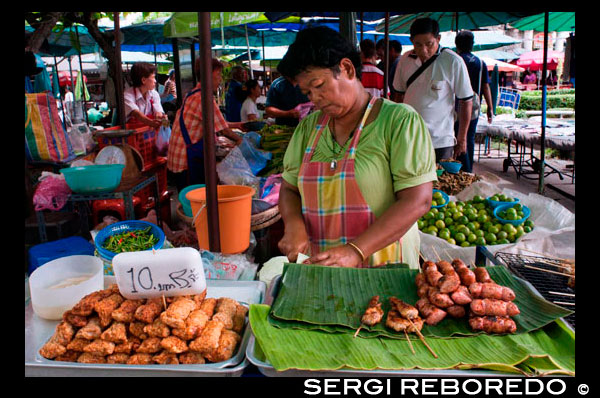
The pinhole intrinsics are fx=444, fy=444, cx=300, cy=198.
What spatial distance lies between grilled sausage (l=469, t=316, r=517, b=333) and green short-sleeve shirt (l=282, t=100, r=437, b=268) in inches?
27.1

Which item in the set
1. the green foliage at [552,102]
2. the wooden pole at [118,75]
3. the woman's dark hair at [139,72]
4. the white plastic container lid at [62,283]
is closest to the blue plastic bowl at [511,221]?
the white plastic container lid at [62,283]

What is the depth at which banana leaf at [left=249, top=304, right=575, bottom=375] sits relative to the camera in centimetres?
132

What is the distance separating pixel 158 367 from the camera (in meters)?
1.38

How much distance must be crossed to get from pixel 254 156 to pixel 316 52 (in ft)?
10.8

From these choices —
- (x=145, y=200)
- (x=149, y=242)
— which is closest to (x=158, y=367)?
(x=149, y=242)

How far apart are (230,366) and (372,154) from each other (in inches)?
44.7

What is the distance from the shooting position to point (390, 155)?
2061mm

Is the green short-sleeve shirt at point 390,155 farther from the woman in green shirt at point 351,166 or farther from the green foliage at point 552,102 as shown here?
the green foliage at point 552,102

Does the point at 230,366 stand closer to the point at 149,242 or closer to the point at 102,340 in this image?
the point at 102,340

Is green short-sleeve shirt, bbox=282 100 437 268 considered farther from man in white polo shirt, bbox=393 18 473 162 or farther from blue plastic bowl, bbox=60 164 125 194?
man in white polo shirt, bbox=393 18 473 162

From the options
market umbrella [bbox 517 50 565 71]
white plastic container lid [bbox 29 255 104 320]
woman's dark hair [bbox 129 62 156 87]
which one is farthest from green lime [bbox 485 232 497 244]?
market umbrella [bbox 517 50 565 71]

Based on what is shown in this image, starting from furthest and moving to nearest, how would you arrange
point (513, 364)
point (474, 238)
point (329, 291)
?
point (474, 238) → point (329, 291) → point (513, 364)

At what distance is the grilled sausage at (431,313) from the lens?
1592 mm

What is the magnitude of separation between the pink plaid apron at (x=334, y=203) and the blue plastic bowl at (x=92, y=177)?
2.26 m
